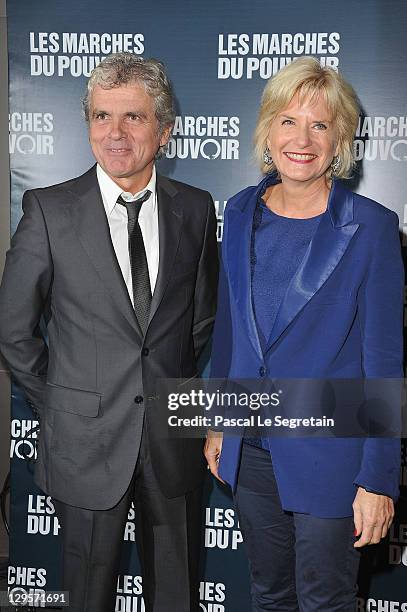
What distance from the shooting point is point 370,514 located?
1.88 meters

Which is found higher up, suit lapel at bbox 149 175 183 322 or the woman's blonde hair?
the woman's blonde hair

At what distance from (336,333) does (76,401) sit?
2.52 ft

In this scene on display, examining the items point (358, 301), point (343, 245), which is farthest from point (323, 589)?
point (343, 245)

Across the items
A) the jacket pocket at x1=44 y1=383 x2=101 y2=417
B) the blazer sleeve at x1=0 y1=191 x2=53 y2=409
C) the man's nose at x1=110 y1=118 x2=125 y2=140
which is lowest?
the jacket pocket at x1=44 y1=383 x2=101 y2=417

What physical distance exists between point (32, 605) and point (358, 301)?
1.96 m

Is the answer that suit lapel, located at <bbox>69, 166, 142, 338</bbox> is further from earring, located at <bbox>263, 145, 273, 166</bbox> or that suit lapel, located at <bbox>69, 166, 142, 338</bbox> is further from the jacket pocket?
earring, located at <bbox>263, 145, 273, 166</bbox>

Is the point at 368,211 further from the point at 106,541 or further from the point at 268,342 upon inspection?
the point at 106,541

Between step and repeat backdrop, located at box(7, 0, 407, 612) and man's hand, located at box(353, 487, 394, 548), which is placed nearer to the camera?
man's hand, located at box(353, 487, 394, 548)

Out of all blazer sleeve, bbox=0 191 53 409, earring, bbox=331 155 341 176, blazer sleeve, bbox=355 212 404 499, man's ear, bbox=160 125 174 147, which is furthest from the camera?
man's ear, bbox=160 125 174 147

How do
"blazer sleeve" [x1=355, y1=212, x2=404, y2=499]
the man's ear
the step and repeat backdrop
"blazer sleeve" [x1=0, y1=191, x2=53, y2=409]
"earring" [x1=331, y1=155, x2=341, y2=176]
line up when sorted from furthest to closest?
the step and repeat backdrop
the man's ear
"blazer sleeve" [x1=0, y1=191, x2=53, y2=409]
"earring" [x1=331, y1=155, x2=341, y2=176]
"blazer sleeve" [x1=355, y1=212, x2=404, y2=499]

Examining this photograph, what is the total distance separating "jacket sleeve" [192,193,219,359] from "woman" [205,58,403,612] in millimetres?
231

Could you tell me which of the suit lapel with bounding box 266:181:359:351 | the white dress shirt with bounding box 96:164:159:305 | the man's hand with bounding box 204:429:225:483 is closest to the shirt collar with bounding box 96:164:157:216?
the white dress shirt with bounding box 96:164:159:305

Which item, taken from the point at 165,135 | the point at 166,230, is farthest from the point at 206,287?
the point at 165,135

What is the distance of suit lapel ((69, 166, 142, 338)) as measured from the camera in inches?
81.7
